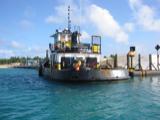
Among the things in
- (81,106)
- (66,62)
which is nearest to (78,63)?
(66,62)

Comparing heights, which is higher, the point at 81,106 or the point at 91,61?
the point at 91,61

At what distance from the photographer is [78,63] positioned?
34.8 meters

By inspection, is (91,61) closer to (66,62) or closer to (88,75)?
(66,62)

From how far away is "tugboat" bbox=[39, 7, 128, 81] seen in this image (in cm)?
3469

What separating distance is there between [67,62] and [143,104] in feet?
60.7

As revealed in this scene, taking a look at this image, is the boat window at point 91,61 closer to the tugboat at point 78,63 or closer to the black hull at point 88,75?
the tugboat at point 78,63

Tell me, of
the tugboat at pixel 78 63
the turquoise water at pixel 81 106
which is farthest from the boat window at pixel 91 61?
the turquoise water at pixel 81 106

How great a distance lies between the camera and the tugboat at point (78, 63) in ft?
114

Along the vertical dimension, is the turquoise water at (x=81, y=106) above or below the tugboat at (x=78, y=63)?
below

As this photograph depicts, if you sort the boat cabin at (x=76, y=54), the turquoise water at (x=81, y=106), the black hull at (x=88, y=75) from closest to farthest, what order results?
the turquoise water at (x=81, y=106)
the black hull at (x=88, y=75)
the boat cabin at (x=76, y=54)

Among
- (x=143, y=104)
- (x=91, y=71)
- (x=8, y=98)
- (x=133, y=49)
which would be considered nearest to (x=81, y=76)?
(x=91, y=71)

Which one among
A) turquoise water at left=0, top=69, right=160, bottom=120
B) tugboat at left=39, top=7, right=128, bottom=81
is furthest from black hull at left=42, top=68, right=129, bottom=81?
turquoise water at left=0, top=69, right=160, bottom=120

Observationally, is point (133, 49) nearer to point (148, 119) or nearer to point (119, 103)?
point (119, 103)

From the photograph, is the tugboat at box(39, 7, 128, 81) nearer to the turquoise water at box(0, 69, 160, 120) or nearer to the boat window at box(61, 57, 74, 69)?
the boat window at box(61, 57, 74, 69)
